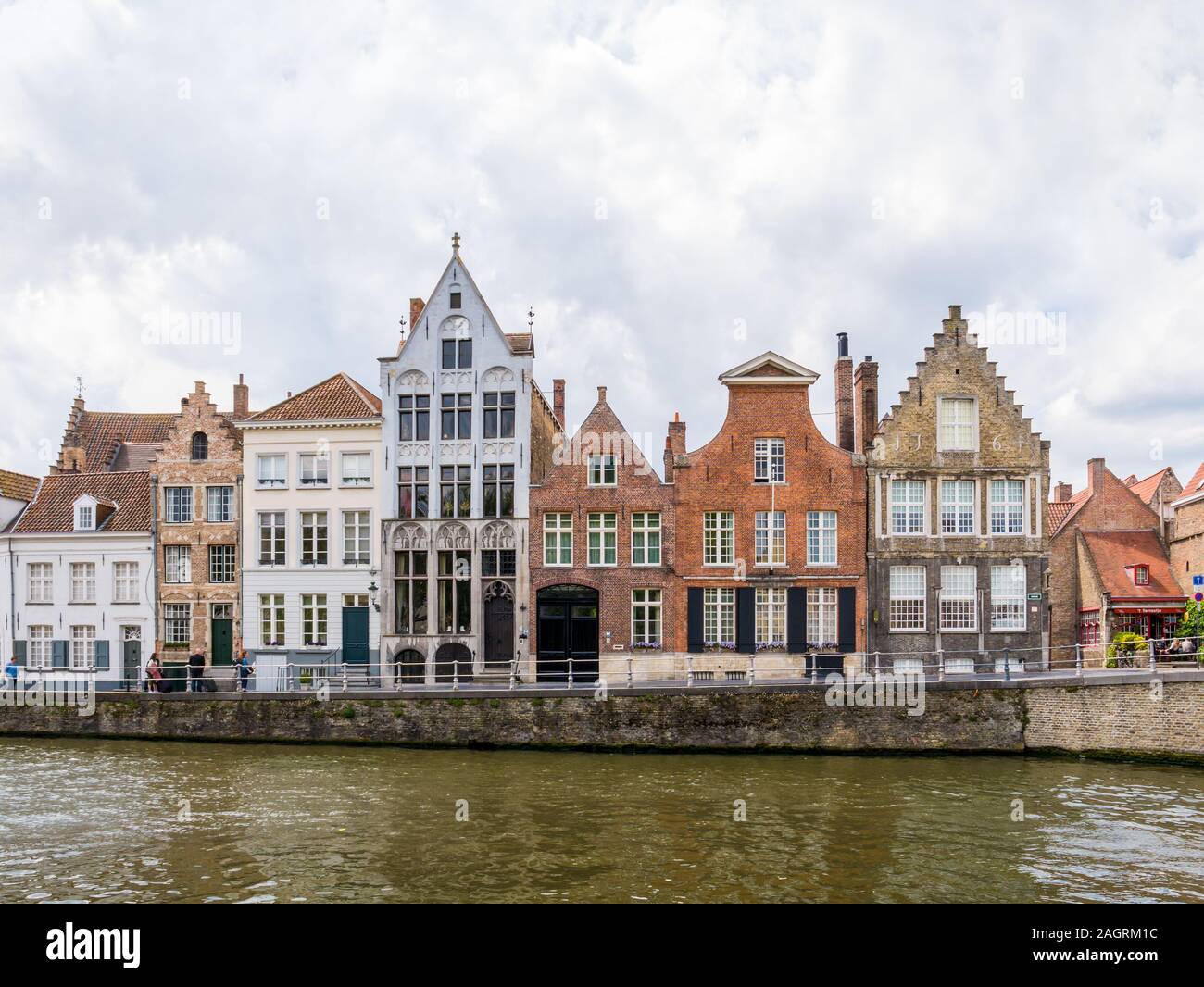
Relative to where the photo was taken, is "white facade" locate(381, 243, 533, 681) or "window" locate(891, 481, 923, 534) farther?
"white facade" locate(381, 243, 533, 681)

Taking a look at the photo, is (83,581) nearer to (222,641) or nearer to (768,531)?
(222,641)

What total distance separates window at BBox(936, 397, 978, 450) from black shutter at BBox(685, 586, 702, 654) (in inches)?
368

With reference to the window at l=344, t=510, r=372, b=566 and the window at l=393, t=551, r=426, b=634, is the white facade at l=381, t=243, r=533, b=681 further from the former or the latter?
the window at l=344, t=510, r=372, b=566

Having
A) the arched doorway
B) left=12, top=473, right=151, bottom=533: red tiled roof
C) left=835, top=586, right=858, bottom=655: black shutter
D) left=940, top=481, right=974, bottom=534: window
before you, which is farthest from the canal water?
left=12, top=473, right=151, bottom=533: red tiled roof

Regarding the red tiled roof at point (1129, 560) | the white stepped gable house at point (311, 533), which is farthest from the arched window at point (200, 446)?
the red tiled roof at point (1129, 560)

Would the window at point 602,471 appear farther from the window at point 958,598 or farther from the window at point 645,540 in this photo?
the window at point 958,598

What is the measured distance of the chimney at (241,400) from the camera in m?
36.1

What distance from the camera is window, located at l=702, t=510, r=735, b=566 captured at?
31938mm

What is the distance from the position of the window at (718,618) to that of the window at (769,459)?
12.6ft

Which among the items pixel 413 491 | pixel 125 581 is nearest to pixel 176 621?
pixel 125 581

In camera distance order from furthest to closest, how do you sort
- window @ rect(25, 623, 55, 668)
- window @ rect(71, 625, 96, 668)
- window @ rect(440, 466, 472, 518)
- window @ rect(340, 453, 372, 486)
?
1. window @ rect(25, 623, 55, 668)
2. window @ rect(71, 625, 96, 668)
3. window @ rect(340, 453, 372, 486)
4. window @ rect(440, 466, 472, 518)

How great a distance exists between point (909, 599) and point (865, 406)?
6497mm

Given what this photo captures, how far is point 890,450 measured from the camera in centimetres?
3203

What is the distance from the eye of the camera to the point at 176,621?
3478 centimetres
